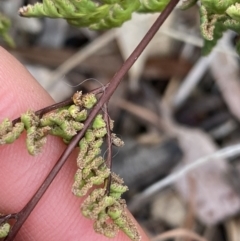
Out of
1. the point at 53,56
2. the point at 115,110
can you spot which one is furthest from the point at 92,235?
the point at 53,56

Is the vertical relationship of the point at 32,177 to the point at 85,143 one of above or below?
below

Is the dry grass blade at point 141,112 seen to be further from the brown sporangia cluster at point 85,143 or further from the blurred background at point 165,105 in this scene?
the brown sporangia cluster at point 85,143

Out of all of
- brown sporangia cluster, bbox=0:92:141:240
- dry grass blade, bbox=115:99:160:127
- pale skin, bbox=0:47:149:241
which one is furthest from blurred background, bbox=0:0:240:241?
brown sporangia cluster, bbox=0:92:141:240

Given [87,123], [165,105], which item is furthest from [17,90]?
[165,105]

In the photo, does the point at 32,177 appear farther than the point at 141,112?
No

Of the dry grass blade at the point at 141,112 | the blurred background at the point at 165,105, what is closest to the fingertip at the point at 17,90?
the blurred background at the point at 165,105

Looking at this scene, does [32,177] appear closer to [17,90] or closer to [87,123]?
[17,90]

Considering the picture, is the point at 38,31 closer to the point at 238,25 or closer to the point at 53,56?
the point at 53,56
